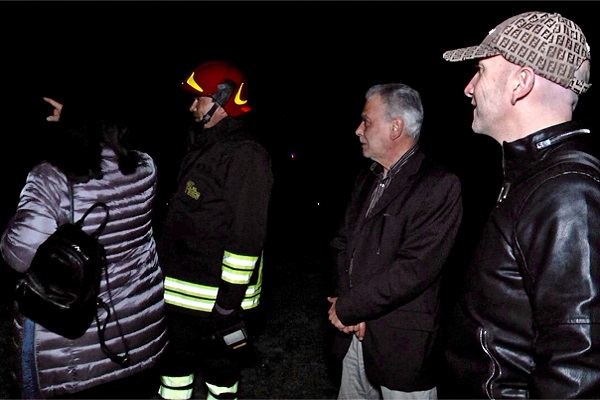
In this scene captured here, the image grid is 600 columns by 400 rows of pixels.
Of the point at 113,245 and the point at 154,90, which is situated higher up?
the point at 113,245

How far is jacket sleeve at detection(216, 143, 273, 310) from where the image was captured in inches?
125

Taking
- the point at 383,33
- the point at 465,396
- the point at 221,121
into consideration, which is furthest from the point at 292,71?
the point at 465,396

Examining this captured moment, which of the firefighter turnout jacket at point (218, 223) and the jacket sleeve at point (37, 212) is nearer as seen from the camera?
the jacket sleeve at point (37, 212)

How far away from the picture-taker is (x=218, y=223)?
3.26 m

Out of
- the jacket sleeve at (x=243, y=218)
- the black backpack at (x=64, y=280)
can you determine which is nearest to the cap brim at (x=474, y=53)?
the jacket sleeve at (x=243, y=218)

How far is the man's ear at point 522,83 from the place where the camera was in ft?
5.91

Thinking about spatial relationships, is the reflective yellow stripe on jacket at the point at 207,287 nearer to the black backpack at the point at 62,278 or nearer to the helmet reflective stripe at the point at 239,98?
the black backpack at the point at 62,278

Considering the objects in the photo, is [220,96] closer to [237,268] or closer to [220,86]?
[220,86]

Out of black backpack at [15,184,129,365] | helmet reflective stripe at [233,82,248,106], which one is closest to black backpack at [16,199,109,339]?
black backpack at [15,184,129,365]

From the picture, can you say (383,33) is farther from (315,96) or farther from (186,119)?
(186,119)

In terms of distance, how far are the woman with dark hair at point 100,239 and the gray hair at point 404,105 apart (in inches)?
52.0

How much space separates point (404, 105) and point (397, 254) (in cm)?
81

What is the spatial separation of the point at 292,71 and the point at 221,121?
43.0ft

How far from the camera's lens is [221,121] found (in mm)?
3406
